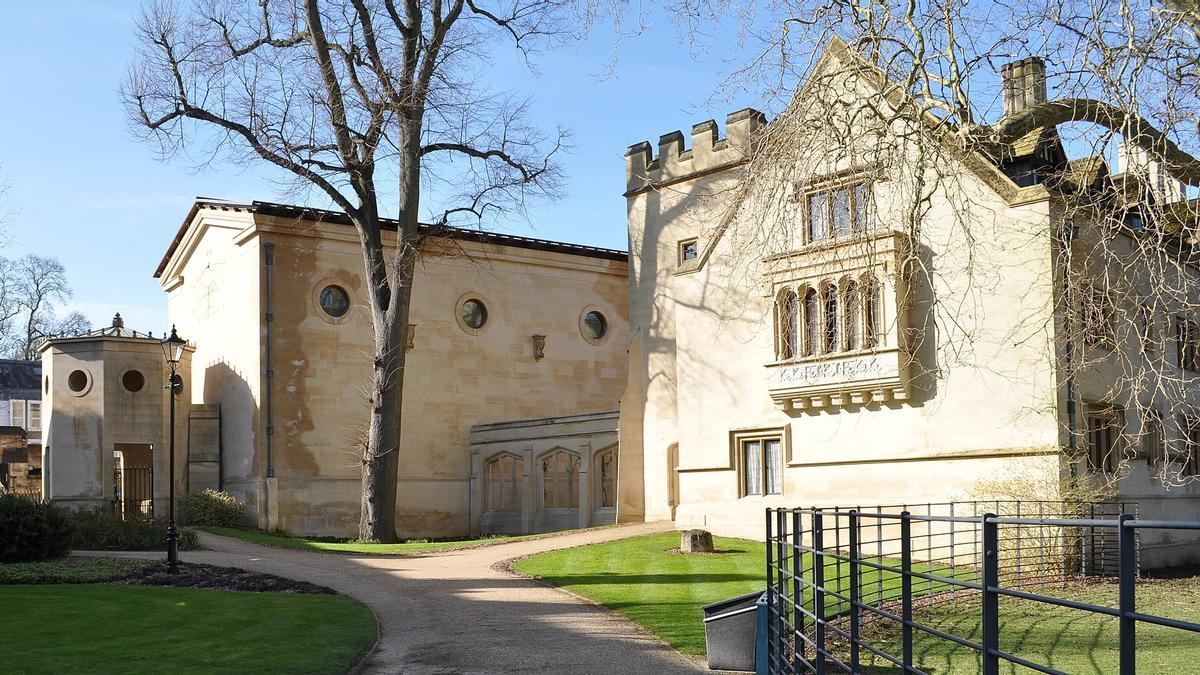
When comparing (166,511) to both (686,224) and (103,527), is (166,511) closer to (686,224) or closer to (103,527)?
(103,527)

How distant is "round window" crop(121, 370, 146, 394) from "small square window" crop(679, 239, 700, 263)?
17.3 meters

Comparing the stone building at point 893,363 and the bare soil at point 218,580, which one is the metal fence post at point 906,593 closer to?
the stone building at point 893,363

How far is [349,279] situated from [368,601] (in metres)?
20.1

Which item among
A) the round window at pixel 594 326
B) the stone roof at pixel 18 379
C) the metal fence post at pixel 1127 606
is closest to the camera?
the metal fence post at pixel 1127 606

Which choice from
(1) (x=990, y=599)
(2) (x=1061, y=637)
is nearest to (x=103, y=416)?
(2) (x=1061, y=637)

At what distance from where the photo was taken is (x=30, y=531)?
21766mm

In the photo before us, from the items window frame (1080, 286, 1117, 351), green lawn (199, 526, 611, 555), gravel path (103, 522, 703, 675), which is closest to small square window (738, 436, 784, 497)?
gravel path (103, 522, 703, 675)

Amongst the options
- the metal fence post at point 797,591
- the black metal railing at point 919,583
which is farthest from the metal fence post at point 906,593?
the metal fence post at point 797,591

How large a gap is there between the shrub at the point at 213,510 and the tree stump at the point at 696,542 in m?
16.4

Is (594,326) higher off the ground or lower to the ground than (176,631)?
higher

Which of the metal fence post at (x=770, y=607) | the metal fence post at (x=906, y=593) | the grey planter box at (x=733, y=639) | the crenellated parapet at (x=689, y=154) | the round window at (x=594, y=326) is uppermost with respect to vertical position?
the crenellated parapet at (x=689, y=154)

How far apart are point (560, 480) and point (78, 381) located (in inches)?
580

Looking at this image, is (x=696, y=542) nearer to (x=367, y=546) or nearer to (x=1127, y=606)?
(x=367, y=546)

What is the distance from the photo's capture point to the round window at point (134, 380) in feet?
117
